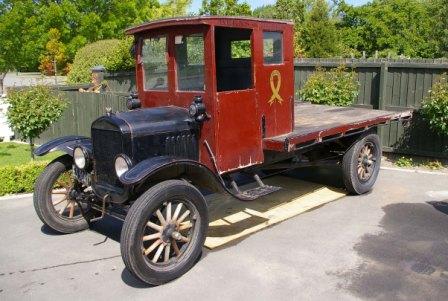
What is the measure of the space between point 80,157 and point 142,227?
1436mm

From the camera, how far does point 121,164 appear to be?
480 centimetres

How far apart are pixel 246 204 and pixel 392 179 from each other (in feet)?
9.23

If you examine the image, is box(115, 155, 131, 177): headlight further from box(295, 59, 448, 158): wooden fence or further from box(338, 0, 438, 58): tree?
box(338, 0, 438, 58): tree

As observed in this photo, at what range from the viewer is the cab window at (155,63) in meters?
5.61

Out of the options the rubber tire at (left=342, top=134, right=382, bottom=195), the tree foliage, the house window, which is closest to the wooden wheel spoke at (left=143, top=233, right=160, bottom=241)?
the house window

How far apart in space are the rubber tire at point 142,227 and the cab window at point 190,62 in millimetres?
1246

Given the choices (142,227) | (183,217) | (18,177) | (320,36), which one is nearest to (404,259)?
(183,217)

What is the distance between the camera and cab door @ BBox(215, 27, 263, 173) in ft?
17.2

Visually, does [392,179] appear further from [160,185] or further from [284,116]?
[160,185]

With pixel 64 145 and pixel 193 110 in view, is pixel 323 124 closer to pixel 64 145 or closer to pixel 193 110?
pixel 193 110

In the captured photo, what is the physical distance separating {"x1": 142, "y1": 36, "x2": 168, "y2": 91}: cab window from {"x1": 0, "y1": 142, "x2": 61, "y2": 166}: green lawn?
477 centimetres

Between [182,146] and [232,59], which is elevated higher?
[232,59]

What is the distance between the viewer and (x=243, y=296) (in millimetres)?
4285

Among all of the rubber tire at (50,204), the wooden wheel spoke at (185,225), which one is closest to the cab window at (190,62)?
the wooden wheel spoke at (185,225)
